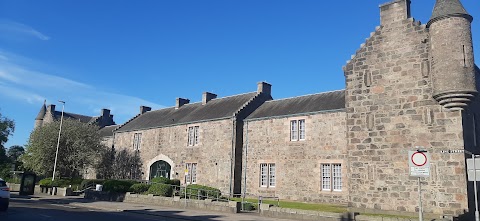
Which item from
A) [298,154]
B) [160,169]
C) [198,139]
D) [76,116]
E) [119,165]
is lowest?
[160,169]

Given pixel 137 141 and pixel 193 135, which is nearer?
pixel 193 135

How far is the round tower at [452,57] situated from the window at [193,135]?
23.6 meters

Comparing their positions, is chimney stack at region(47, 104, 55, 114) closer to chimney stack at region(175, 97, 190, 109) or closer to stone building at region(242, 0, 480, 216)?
chimney stack at region(175, 97, 190, 109)

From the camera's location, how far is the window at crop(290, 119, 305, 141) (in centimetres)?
2967

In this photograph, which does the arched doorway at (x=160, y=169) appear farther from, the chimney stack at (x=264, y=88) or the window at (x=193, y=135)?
the chimney stack at (x=264, y=88)

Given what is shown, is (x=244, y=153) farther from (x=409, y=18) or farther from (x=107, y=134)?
(x=107, y=134)

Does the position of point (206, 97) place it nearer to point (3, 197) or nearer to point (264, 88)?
point (264, 88)

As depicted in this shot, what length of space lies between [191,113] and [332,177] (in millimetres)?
18832

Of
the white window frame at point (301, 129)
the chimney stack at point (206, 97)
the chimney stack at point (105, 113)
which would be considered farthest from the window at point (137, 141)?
the chimney stack at point (105, 113)

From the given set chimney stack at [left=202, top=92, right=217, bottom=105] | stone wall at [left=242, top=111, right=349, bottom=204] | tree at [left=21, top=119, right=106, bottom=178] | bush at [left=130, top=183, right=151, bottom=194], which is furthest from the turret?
stone wall at [left=242, top=111, right=349, bottom=204]

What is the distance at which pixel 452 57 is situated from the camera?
1788 centimetres

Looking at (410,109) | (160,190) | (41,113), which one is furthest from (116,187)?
(41,113)

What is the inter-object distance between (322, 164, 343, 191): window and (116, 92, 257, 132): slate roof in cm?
1040

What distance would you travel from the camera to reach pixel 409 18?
20.1 metres
